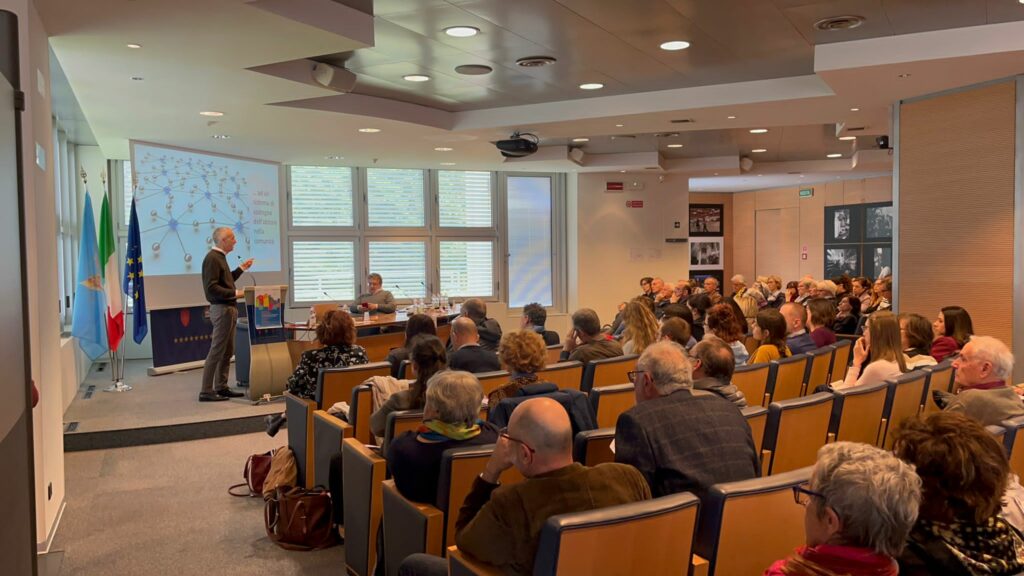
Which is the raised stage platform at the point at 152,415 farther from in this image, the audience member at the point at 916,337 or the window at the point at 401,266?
the audience member at the point at 916,337

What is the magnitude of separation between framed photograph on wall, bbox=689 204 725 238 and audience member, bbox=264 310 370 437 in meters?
15.0

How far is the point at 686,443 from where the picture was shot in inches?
106

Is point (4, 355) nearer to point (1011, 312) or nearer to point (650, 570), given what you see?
point (650, 570)

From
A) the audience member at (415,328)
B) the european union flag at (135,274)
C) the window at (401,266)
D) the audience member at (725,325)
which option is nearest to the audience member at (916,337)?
the audience member at (725,325)

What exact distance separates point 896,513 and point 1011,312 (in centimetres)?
545

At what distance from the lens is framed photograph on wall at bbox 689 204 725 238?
19.0m

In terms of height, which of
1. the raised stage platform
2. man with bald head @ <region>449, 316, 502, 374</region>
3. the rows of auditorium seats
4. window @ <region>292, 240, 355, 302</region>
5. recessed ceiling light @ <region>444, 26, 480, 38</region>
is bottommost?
the raised stage platform

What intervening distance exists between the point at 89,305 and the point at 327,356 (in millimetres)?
3718

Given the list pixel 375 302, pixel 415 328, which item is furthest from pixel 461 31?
pixel 375 302

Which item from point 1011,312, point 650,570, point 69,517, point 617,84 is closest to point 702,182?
point 617,84

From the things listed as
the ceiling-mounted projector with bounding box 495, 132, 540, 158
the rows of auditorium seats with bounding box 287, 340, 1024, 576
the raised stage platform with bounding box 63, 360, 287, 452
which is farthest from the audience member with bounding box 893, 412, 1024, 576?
the ceiling-mounted projector with bounding box 495, 132, 540, 158

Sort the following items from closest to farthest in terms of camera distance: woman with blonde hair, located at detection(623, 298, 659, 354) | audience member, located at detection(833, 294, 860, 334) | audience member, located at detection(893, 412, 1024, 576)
Result: 1. audience member, located at detection(893, 412, 1024, 576)
2. woman with blonde hair, located at detection(623, 298, 659, 354)
3. audience member, located at detection(833, 294, 860, 334)

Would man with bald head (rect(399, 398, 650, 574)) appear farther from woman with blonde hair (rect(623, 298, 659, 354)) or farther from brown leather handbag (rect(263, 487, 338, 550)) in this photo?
woman with blonde hair (rect(623, 298, 659, 354))

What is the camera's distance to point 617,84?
24.9ft
